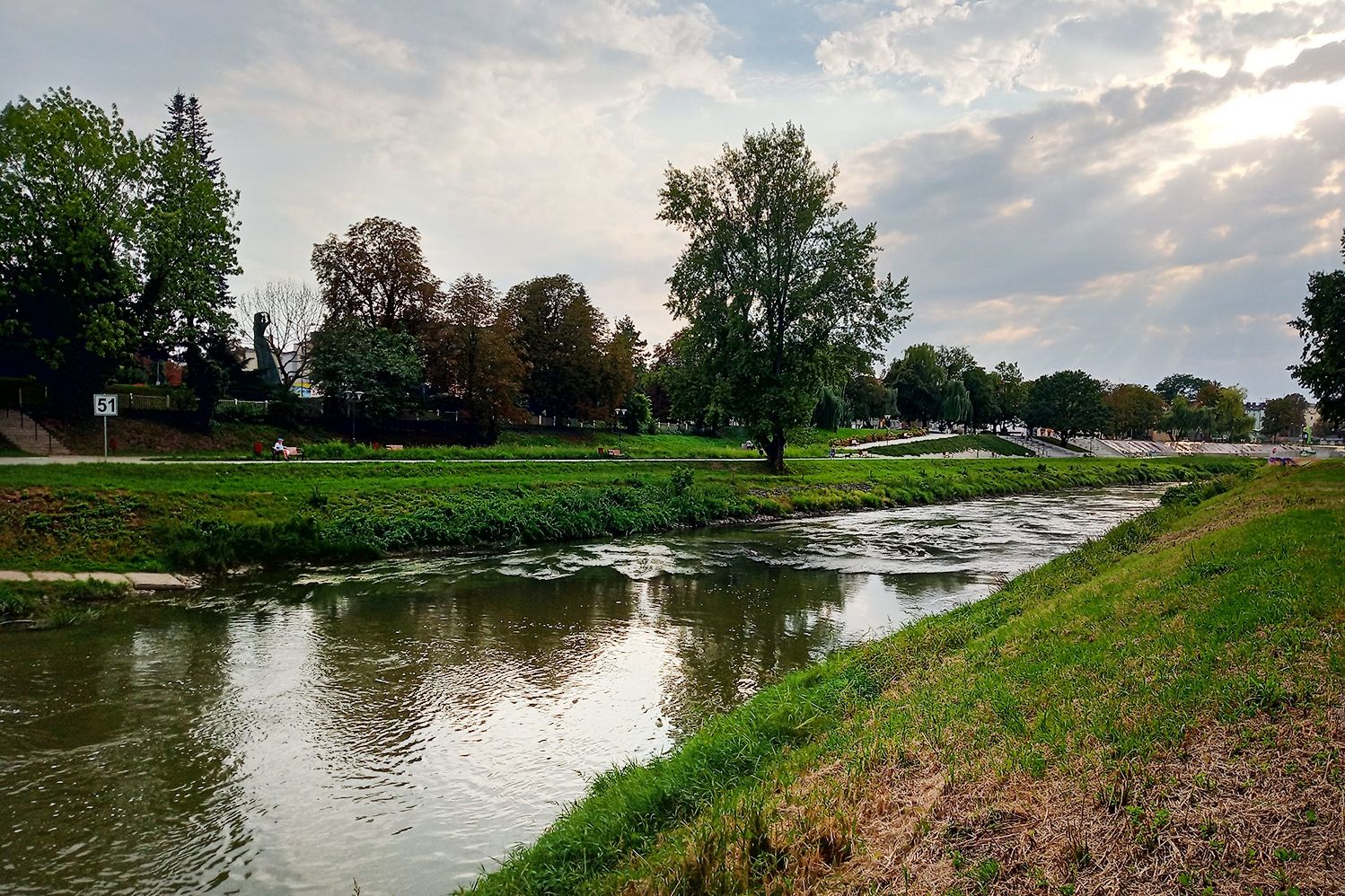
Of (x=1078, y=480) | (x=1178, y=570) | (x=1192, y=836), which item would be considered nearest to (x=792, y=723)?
(x=1192, y=836)

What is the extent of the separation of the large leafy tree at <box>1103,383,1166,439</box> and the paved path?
Answer: 381ft

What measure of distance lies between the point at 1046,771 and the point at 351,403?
152 ft

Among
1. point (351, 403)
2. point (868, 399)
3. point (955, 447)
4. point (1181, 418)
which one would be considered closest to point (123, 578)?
point (351, 403)

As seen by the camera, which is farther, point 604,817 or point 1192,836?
point 604,817

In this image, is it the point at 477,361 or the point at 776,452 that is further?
the point at 477,361

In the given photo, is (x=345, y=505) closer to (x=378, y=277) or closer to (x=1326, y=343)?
(x=378, y=277)

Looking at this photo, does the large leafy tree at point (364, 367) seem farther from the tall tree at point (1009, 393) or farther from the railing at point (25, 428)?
the tall tree at point (1009, 393)

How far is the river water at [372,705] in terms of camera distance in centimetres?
652

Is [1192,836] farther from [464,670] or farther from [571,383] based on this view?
[571,383]

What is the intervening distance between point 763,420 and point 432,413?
27.0m

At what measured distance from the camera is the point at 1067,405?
94562 millimetres

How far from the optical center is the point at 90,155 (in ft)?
107

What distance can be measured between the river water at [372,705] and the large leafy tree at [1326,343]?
83.3ft

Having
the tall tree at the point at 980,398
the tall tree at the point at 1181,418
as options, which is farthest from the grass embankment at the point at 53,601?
the tall tree at the point at 1181,418
